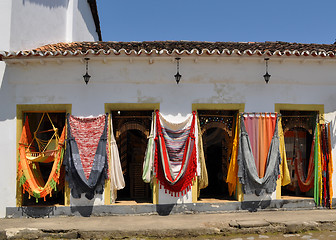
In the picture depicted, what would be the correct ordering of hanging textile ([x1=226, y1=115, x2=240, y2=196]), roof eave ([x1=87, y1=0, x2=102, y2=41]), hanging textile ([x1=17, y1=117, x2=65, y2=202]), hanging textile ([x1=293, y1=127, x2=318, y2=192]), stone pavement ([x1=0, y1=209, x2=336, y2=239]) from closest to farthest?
stone pavement ([x1=0, y1=209, x2=336, y2=239]) < hanging textile ([x1=17, y1=117, x2=65, y2=202]) < hanging textile ([x1=226, y1=115, x2=240, y2=196]) < hanging textile ([x1=293, y1=127, x2=318, y2=192]) < roof eave ([x1=87, y1=0, x2=102, y2=41])

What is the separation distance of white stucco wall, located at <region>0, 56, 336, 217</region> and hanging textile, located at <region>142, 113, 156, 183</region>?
0.47 m

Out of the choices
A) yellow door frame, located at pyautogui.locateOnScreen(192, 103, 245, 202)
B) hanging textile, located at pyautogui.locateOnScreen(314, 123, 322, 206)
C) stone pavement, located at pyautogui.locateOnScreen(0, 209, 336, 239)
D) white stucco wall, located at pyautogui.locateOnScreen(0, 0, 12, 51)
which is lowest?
stone pavement, located at pyautogui.locateOnScreen(0, 209, 336, 239)

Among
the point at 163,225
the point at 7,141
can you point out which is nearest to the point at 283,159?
the point at 163,225

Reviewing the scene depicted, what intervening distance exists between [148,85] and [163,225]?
3288mm

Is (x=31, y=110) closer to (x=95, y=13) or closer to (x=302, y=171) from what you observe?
(x=302, y=171)

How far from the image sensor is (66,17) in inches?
452

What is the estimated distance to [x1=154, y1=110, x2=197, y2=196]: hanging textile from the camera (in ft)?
23.9

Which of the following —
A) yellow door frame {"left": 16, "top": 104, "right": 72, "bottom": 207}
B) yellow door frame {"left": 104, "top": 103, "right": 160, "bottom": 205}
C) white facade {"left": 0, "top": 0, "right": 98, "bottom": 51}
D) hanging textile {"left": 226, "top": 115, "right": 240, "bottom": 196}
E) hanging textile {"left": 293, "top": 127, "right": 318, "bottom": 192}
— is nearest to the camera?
yellow door frame {"left": 16, "top": 104, "right": 72, "bottom": 207}

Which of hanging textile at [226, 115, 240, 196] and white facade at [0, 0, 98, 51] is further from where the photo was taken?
hanging textile at [226, 115, 240, 196]

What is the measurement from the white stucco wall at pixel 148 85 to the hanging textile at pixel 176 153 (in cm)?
33

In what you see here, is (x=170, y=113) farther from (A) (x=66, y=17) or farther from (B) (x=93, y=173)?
(A) (x=66, y=17)

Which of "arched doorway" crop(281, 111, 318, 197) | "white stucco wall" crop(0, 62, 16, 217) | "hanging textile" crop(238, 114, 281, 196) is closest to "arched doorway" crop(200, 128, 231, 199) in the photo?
"hanging textile" crop(238, 114, 281, 196)

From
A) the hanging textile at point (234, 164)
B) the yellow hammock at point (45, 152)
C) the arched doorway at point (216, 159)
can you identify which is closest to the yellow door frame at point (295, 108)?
the hanging textile at point (234, 164)

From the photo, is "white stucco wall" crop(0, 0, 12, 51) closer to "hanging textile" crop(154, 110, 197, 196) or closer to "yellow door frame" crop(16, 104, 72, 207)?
"yellow door frame" crop(16, 104, 72, 207)
